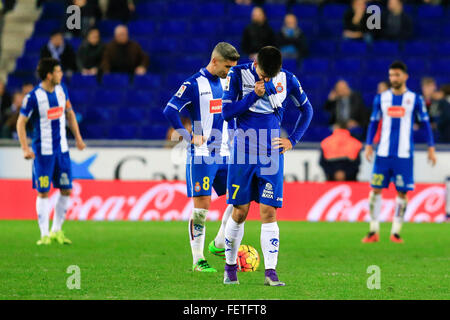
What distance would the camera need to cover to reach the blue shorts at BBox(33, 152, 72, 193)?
1243 centimetres

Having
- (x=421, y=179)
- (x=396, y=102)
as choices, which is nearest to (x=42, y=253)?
(x=396, y=102)

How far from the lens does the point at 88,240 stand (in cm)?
1314

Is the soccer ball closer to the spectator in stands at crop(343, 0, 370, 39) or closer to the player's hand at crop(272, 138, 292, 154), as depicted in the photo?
the player's hand at crop(272, 138, 292, 154)

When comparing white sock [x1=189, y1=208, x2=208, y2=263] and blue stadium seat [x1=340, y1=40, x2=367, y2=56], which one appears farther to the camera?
blue stadium seat [x1=340, y1=40, x2=367, y2=56]

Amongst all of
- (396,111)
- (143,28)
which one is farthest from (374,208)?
(143,28)

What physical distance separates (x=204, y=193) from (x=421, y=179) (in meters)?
8.74

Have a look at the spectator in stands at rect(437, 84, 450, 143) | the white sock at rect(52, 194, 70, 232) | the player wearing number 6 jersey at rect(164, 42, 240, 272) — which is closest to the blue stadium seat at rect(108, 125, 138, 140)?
the spectator in stands at rect(437, 84, 450, 143)

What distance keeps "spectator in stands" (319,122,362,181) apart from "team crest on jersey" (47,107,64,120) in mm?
6360

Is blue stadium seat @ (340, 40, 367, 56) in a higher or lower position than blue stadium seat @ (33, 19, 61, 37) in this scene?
lower

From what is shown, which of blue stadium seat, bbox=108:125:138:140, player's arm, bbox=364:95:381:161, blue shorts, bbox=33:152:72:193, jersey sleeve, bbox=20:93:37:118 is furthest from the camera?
blue stadium seat, bbox=108:125:138:140

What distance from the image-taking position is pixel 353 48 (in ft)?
66.5

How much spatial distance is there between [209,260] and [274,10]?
11802 millimetres

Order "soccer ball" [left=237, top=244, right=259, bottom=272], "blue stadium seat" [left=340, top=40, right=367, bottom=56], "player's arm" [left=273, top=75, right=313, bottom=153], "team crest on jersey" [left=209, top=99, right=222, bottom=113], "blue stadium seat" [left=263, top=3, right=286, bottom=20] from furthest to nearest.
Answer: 1. "blue stadium seat" [left=263, top=3, right=286, bottom=20]
2. "blue stadium seat" [left=340, top=40, right=367, bottom=56]
3. "team crest on jersey" [left=209, top=99, right=222, bottom=113]
4. "soccer ball" [left=237, top=244, right=259, bottom=272]
5. "player's arm" [left=273, top=75, right=313, bottom=153]
